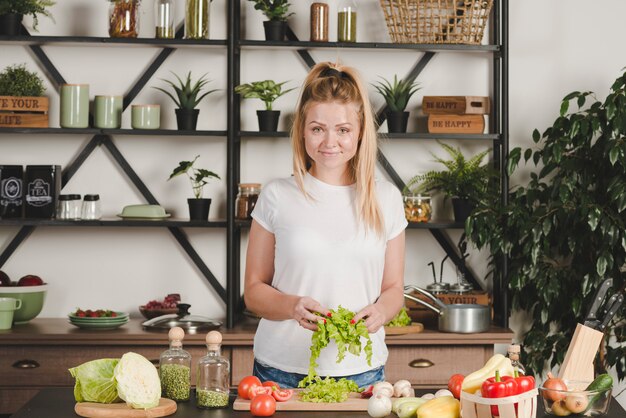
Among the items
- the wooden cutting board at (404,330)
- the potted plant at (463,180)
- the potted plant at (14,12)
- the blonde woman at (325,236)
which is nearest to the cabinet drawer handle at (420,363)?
the wooden cutting board at (404,330)

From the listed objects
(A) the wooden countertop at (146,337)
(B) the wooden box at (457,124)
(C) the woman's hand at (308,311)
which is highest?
(B) the wooden box at (457,124)

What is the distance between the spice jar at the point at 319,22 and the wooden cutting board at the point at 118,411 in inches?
97.4

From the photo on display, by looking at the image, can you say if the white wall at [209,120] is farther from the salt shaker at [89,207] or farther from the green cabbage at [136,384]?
the green cabbage at [136,384]

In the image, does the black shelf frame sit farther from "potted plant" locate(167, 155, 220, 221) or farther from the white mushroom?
the white mushroom

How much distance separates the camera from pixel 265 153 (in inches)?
181

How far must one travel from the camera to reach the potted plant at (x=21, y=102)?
14.3 feet

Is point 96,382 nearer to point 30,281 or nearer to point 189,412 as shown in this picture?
point 189,412

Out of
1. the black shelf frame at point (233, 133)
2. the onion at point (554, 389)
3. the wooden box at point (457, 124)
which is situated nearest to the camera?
the onion at point (554, 389)

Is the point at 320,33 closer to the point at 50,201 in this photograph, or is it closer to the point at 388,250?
the point at 50,201

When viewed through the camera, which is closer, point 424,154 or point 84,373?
point 84,373

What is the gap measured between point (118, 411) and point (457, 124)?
8.63 ft

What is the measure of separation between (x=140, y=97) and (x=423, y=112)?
1.42 m

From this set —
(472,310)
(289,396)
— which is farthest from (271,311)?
(472,310)

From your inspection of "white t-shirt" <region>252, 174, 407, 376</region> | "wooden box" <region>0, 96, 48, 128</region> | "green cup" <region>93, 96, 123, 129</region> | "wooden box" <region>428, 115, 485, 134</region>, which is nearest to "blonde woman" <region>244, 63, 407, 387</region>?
"white t-shirt" <region>252, 174, 407, 376</region>
